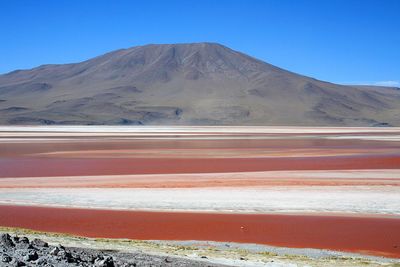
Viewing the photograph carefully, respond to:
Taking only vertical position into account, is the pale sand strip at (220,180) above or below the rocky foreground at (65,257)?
above

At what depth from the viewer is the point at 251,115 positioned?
158 metres

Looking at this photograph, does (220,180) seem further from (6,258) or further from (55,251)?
(6,258)

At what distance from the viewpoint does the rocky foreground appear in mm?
8484

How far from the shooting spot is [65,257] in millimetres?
8734

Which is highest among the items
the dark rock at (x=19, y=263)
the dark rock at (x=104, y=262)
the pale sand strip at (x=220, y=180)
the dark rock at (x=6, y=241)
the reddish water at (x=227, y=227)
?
the pale sand strip at (x=220, y=180)

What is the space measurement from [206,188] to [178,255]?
10887 millimetres

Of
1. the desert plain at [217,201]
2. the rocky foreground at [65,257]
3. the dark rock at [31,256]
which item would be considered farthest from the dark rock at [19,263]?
the desert plain at [217,201]

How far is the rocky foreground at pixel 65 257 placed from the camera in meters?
8.48

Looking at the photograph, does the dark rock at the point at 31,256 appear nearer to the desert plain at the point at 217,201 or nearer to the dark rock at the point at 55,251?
the dark rock at the point at 55,251

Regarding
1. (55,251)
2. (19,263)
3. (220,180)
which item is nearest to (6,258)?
(19,263)

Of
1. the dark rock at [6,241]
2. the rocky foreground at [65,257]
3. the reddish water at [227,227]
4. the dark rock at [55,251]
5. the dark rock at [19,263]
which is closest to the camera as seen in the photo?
the dark rock at [19,263]

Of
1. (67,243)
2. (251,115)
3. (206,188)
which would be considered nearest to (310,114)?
(251,115)

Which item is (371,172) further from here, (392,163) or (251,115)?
(251,115)

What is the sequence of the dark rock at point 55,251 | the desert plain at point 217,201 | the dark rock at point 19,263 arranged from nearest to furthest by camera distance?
the dark rock at point 19,263, the dark rock at point 55,251, the desert plain at point 217,201
